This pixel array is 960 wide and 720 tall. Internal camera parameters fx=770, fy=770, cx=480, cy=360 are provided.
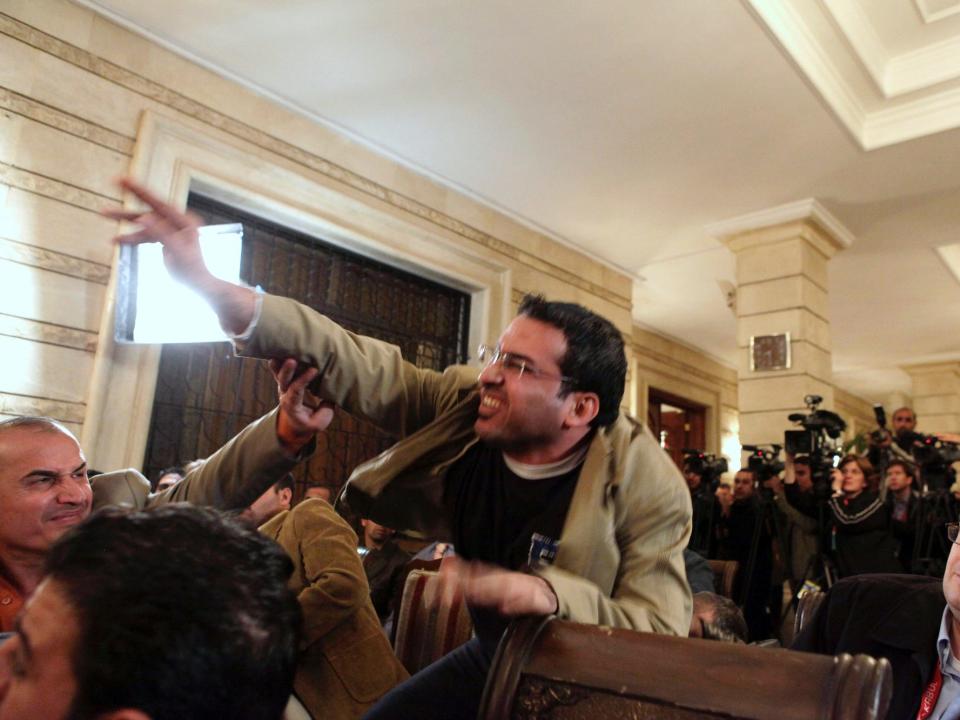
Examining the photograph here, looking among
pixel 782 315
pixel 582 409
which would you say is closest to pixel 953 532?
pixel 582 409

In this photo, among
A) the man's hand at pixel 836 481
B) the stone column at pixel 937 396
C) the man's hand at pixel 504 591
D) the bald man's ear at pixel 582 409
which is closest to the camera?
the man's hand at pixel 504 591

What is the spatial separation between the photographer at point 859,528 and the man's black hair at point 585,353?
3.11 meters

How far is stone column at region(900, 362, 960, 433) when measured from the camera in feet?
32.7

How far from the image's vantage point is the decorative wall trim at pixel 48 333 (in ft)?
11.5

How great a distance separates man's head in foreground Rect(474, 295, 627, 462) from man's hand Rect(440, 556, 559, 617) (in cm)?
45

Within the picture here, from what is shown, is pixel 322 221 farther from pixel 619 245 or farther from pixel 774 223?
pixel 774 223

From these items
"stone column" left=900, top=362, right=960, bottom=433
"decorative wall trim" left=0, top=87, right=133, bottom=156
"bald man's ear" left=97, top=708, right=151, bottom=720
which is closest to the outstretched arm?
"bald man's ear" left=97, top=708, right=151, bottom=720

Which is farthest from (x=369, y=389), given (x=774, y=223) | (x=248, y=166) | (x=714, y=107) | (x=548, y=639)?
(x=774, y=223)

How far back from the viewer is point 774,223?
5949mm

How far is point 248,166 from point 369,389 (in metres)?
3.56

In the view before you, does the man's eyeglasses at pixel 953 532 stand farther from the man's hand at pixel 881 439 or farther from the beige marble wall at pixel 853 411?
the beige marble wall at pixel 853 411

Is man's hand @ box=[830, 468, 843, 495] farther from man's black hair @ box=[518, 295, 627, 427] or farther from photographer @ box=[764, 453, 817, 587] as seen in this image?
man's black hair @ box=[518, 295, 627, 427]

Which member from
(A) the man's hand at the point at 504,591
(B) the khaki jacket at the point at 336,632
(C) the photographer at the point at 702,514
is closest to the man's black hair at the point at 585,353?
(A) the man's hand at the point at 504,591

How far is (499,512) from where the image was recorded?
143 cm
